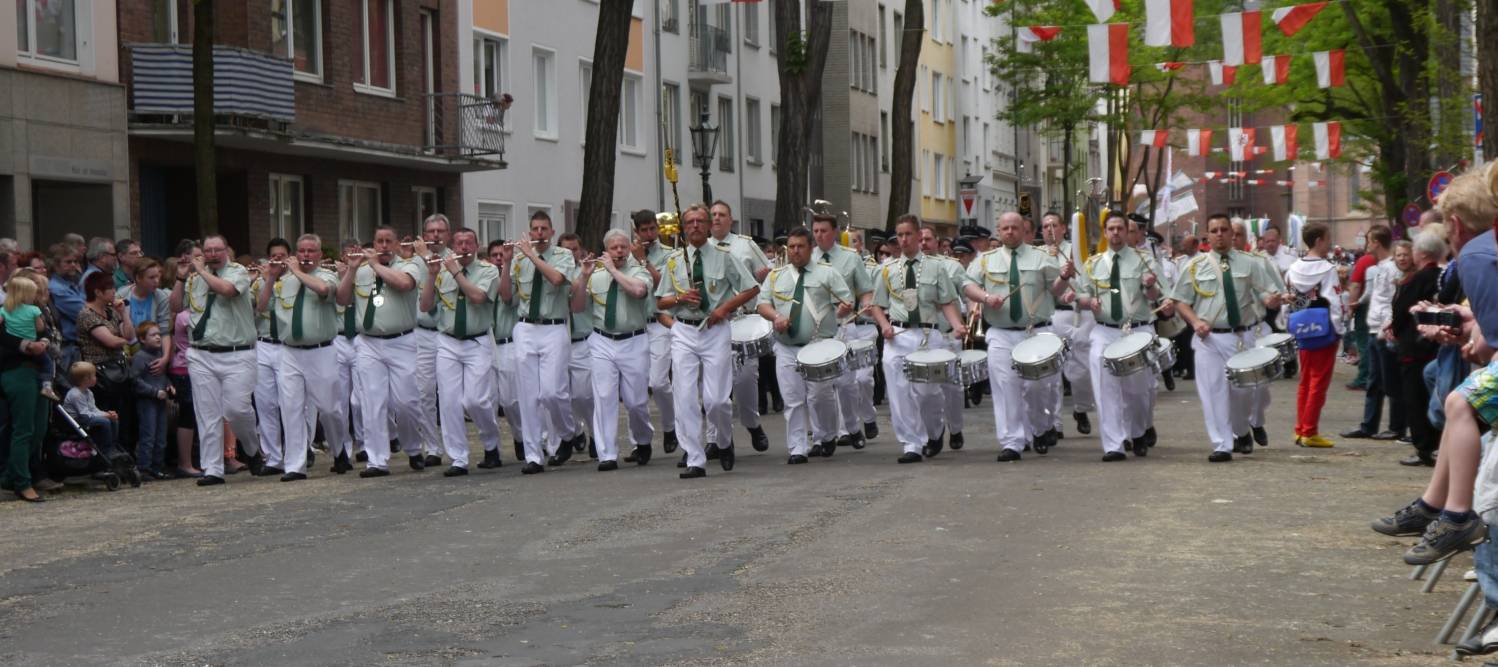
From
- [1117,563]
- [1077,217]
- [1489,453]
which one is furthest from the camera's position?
[1077,217]

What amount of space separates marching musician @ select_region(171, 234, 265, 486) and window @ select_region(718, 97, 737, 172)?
34.9m

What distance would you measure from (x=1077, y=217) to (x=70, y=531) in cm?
1680

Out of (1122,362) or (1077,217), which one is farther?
(1077,217)

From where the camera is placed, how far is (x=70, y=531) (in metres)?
13.6

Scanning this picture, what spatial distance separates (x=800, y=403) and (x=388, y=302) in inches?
133

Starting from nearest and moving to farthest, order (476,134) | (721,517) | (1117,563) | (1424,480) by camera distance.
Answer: (1117,563)
(721,517)
(1424,480)
(476,134)

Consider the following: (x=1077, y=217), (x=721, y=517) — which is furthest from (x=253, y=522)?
(x=1077, y=217)

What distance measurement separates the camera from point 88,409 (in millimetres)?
16750

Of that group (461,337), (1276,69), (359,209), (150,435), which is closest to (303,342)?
(461,337)

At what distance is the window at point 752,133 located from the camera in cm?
5442

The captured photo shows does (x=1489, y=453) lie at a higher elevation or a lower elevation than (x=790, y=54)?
lower

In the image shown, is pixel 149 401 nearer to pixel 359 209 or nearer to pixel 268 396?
pixel 268 396

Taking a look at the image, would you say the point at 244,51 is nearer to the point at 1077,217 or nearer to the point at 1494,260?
the point at 1077,217

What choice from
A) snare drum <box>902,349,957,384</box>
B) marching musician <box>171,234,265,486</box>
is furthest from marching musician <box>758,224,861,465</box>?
marching musician <box>171,234,265,486</box>
